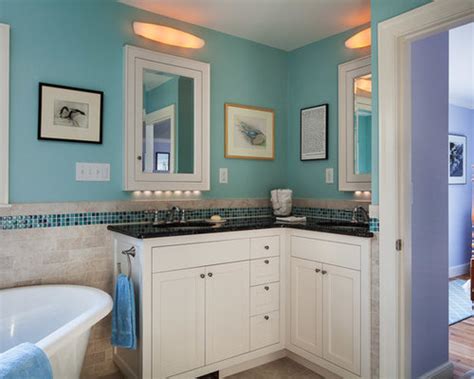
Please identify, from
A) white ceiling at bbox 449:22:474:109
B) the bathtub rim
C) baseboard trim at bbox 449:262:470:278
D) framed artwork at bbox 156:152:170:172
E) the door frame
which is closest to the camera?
the bathtub rim

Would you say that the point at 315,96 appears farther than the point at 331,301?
Yes

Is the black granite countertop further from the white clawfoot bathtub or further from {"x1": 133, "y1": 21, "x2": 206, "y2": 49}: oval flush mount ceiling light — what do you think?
{"x1": 133, "y1": 21, "x2": 206, "y2": 49}: oval flush mount ceiling light

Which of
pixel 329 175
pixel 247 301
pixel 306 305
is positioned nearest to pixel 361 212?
pixel 329 175

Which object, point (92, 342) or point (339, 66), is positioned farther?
point (339, 66)

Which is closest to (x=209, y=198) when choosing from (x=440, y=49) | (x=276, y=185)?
(x=276, y=185)

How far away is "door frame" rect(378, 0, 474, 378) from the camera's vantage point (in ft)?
6.60

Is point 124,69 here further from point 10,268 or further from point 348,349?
point 348,349

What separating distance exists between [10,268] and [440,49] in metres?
2.90

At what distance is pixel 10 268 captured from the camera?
6.98 ft

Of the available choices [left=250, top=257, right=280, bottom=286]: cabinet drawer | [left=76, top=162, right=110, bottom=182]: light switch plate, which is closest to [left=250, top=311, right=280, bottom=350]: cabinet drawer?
[left=250, top=257, right=280, bottom=286]: cabinet drawer

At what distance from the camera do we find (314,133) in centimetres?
312

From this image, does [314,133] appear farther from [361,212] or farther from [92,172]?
[92,172]

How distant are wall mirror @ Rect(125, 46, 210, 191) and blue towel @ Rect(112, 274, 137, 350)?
0.69 m

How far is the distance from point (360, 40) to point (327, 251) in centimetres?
161
